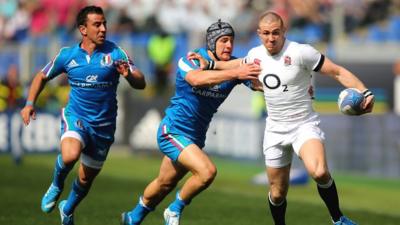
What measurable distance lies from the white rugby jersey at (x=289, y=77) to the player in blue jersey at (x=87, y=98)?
5.14 feet

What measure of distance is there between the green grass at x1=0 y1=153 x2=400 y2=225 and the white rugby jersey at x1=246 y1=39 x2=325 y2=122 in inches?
101

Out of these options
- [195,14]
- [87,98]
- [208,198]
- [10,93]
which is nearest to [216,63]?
[87,98]

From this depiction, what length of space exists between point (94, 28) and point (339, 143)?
11921 millimetres

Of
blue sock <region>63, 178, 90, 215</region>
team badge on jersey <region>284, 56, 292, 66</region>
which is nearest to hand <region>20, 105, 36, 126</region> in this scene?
blue sock <region>63, 178, 90, 215</region>

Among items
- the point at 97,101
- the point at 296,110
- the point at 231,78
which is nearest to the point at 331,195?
the point at 296,110

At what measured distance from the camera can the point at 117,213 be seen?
14617 mm

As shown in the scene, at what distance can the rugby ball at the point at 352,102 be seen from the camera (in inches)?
434

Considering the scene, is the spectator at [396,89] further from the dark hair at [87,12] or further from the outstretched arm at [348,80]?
the outstretched arm at [348,80]

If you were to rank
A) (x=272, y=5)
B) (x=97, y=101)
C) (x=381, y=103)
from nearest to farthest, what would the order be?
1. (x=97, y=101)
2. (x=381, y=103)
3. (x=272, y=5)

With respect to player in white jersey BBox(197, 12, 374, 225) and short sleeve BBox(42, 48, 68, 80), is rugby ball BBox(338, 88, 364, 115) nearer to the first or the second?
player in white jersey BBox(197, 12, 374, 225)

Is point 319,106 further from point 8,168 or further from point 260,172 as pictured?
point 8,168

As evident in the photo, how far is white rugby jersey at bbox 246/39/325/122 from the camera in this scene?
11.3m

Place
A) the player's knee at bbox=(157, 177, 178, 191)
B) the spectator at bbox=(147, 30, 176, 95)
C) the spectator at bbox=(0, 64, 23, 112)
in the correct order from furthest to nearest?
the spectator at bbox=(147, 30, 176, 95)
the spectator at bbox=(0, 64, 23, 112)
the player's knee at bbox=(157, 177, 178, 191)

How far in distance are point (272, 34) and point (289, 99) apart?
727 mm
